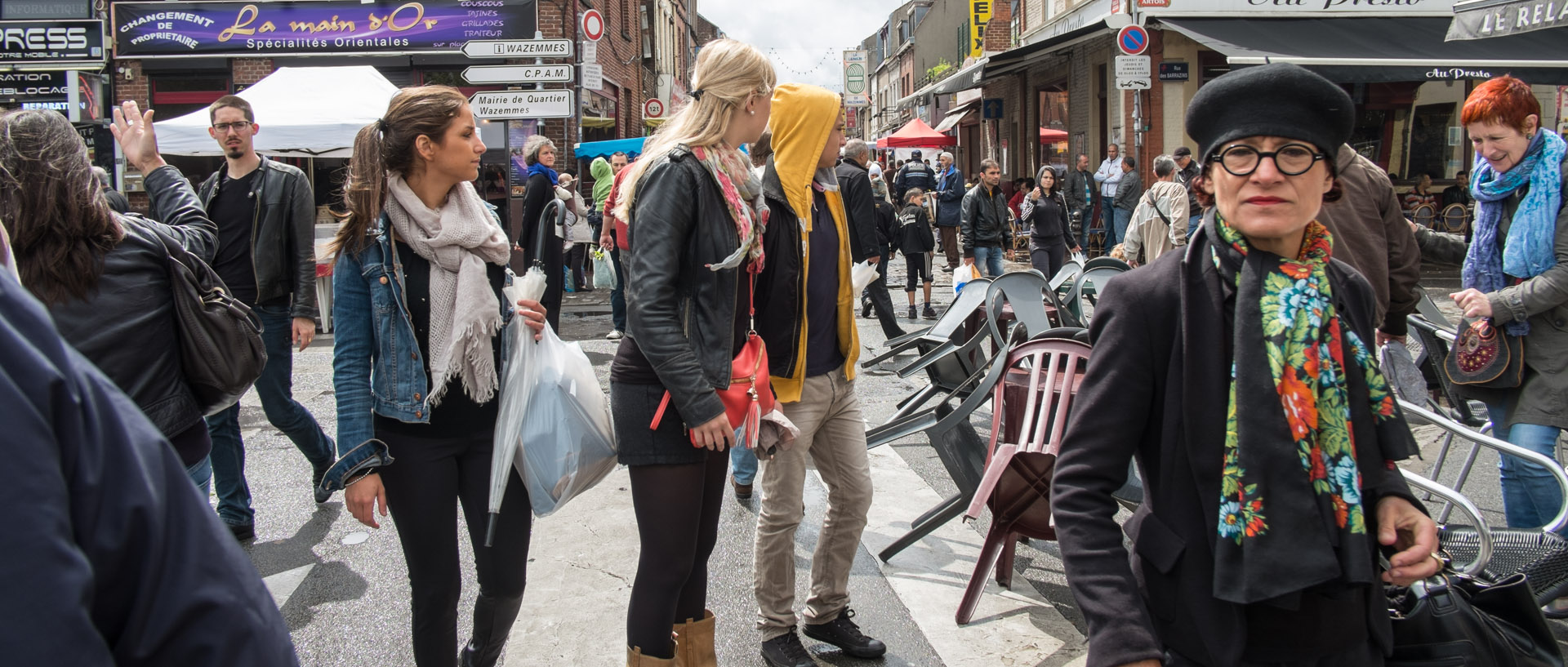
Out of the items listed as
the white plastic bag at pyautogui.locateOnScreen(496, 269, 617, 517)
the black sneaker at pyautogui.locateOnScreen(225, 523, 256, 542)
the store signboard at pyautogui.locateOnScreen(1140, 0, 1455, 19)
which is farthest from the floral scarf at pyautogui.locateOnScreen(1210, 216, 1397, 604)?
the store signboard at pyautogui.locateOnScreen(1140, 0, 1455, 19)

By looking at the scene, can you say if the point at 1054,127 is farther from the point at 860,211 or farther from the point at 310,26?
the point at 860,211

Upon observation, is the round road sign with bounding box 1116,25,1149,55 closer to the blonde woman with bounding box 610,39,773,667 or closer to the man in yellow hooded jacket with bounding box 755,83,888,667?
the man in yellow hooded jacket with bounding box 755,83,888,667

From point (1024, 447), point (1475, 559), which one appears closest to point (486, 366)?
point (1024, 447)

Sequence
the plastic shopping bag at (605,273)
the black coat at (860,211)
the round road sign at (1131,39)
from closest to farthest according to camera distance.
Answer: the black coat at (860,211), the plastic shopping bag at (605,273), the round road sign at (1131,39)

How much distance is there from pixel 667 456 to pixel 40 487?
5.89ft

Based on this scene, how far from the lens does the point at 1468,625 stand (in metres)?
1.97

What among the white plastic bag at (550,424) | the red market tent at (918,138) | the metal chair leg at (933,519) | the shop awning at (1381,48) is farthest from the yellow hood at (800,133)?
the red market tent at (918,138)

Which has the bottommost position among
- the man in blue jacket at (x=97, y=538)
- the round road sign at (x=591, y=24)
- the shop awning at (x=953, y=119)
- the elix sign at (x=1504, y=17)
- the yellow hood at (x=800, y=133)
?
the man in blue jacket at (x=97, y=538)

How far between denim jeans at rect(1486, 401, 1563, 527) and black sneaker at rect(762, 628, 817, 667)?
2401mm

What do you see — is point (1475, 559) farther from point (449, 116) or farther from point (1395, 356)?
point (449, 116)

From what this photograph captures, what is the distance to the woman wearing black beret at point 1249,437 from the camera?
1.56 meters

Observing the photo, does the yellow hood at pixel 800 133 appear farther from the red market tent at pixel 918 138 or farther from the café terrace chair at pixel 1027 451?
the red market tent at pixel 918 138

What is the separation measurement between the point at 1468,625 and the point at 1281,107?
1.08 m

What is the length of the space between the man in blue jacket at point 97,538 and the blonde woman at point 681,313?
61.1 inches
